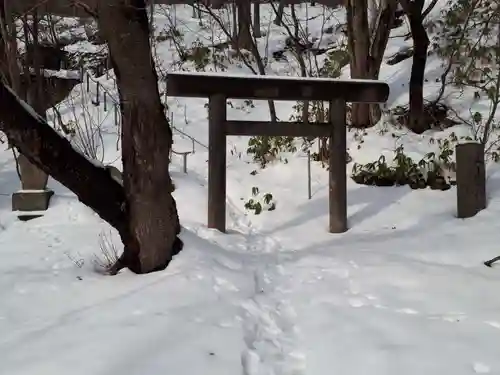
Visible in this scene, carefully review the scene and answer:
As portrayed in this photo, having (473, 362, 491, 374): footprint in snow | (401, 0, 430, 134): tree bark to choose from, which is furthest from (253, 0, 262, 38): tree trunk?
(473, 362, 491, 374): footprint in snow

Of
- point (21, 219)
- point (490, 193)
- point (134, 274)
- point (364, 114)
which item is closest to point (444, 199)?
point (490, 193)

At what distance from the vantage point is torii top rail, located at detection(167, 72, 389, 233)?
215 inches

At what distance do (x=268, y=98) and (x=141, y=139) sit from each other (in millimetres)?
2171

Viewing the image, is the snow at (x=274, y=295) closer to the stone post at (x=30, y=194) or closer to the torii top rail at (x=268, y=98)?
the stone post at (x=30, y=194)

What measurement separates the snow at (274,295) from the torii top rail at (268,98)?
328 mm

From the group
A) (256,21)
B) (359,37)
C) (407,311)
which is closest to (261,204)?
(359,37)

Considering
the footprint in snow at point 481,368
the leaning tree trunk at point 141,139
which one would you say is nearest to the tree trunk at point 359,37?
the leaning tree trunk at point 141,139

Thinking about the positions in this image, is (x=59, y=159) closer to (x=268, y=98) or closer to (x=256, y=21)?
(x=268, y=98)

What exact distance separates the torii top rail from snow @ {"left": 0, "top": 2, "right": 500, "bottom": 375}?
328mm

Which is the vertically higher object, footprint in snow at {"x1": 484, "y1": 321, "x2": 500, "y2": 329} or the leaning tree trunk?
the leaning tree trunk

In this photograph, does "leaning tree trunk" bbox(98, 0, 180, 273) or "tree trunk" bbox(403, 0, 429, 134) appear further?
"tree trunk" bbox(403, 0, 429, 134)

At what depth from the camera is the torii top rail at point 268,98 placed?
5457 mm

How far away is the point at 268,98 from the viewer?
5.58m

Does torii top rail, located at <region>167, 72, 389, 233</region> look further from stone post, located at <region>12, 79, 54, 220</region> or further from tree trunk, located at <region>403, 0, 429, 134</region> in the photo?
tree trunk, located at <region>403, 0, 429, 134</region>
